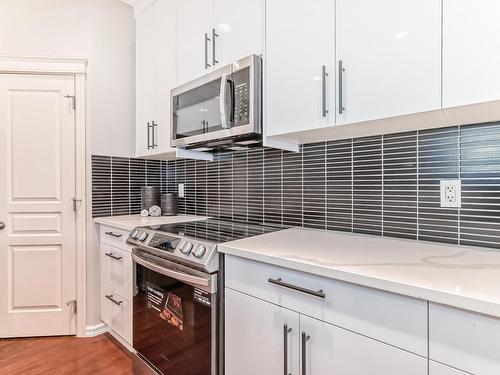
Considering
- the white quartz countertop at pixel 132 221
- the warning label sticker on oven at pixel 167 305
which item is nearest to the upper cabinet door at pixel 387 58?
the warning label sticker on oven at pixel 167 305

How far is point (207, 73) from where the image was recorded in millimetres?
1816

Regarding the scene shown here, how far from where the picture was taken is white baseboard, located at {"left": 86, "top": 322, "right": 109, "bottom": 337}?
90.5 inches

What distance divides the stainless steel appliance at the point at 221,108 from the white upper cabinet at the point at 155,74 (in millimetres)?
238

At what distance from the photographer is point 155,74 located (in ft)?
7.34

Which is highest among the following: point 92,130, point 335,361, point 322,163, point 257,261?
point 92,130

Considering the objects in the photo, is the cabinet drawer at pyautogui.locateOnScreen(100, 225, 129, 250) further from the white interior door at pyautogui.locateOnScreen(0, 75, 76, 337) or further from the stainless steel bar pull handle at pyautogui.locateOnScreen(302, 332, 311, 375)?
the stainless steel bar pull handle at pyautogui.locateOnScreen(302, 332, 311, 375)

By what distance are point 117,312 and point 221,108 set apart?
62.9 inches

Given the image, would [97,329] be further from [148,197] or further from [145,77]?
[145,77]

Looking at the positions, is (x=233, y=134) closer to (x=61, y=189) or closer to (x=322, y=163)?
(x=322, y=163)

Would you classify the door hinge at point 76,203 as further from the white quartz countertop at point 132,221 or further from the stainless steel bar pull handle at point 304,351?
the stainless steel bar pull handle at point 304,351

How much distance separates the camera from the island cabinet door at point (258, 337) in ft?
3.50

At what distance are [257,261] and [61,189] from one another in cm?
186

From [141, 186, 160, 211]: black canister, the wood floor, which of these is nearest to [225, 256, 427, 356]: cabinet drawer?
the wood floor

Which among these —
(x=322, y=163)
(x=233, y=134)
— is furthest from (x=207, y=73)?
(x=322, y=163)
